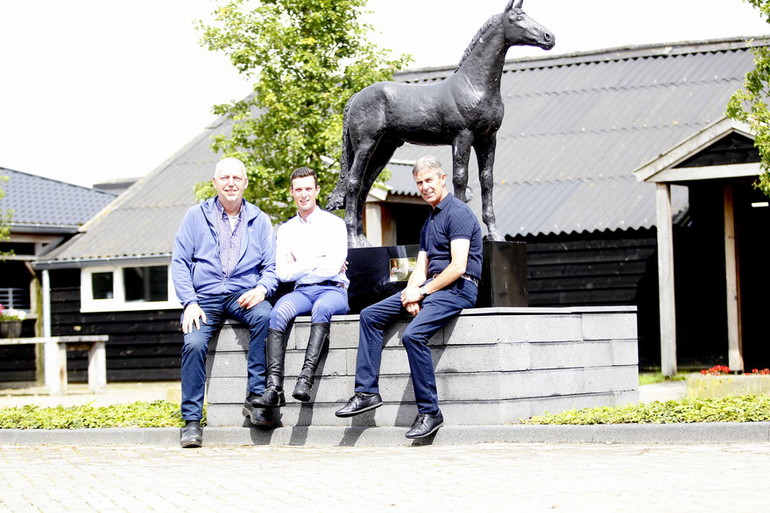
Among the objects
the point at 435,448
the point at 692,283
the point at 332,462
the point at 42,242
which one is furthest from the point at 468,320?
the point at 42,242

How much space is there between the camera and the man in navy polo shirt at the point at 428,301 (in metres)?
8.38

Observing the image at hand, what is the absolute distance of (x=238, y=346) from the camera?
938 cm

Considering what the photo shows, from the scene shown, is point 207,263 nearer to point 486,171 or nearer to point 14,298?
point 486,171

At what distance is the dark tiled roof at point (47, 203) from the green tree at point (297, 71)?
664 centimetres

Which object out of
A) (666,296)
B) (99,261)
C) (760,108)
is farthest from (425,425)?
(99,261)

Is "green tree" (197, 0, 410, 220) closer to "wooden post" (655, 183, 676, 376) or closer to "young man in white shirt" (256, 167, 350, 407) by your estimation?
"wooden post" (655, 183, 676, 376)

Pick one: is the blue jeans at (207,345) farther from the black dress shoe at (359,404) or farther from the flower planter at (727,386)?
the flower planter at (727,386)

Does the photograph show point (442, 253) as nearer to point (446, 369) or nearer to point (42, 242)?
point (446, 369)

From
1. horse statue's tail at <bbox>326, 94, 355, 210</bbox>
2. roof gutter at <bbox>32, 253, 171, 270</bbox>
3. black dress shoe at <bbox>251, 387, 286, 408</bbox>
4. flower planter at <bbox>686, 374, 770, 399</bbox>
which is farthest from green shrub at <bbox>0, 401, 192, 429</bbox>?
roof gutter at <bbox>32, 253, 171, 270</bbox>

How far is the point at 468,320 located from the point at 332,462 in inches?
62.1

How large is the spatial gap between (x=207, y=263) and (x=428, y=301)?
1762 mm

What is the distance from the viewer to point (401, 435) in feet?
28.2

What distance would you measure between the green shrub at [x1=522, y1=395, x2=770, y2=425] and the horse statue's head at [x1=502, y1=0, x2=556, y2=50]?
115 inches

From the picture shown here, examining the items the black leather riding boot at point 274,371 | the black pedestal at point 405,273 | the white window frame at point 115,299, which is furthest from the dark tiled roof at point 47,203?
the black leather riding boot at point 274,371
